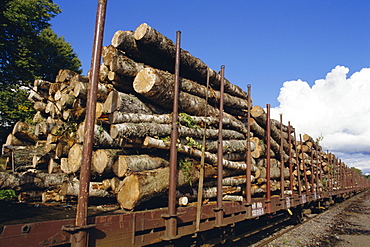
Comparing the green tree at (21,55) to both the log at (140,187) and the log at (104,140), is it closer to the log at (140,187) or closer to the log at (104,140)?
the log at (104,140)

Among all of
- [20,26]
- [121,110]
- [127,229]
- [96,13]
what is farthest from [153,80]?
[20,26]

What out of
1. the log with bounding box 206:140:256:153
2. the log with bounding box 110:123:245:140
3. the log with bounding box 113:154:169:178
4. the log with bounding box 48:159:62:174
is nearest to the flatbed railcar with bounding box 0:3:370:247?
the log with bounding box 113:154:169:178

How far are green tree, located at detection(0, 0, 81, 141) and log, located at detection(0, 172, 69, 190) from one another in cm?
889

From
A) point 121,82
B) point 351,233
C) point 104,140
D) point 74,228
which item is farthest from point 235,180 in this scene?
point 351,233

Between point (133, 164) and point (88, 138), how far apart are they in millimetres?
1618

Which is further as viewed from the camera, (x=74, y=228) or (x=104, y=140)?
(x=104, y=140)

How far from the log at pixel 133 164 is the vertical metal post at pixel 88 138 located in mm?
1430

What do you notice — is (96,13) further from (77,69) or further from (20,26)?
(77,69)

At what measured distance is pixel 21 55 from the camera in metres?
16.6

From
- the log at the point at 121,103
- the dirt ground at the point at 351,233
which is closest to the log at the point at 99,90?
the log at the point at 121,103

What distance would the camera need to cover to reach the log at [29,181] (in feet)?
18.1

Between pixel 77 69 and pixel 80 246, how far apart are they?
21622mm

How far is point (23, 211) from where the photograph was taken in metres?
3.91

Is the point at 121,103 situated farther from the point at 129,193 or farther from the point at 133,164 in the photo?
the point at 129,193
